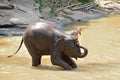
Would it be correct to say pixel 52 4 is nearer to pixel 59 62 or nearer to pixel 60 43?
pixel 60 43

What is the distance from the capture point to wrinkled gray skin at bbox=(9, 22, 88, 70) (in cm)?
751

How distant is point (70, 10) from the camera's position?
2105 centimetres

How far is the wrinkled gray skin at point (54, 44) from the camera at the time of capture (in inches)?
296

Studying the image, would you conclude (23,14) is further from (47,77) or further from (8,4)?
(47,77)

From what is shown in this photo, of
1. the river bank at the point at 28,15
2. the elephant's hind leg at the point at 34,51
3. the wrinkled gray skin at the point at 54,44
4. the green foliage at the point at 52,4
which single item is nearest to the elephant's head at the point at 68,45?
the wrinkled gray skin at the point at 54,44

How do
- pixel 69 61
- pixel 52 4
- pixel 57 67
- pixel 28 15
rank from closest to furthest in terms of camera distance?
1. pixel 69 61
2. pixel 57 67
3. pixel 28 15
4. pixel 52 4

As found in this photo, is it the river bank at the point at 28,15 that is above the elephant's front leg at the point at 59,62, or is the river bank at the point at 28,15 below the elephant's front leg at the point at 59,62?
below

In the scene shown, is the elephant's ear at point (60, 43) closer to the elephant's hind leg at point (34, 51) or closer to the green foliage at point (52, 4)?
the elephant's hind leg at point (34, 51)

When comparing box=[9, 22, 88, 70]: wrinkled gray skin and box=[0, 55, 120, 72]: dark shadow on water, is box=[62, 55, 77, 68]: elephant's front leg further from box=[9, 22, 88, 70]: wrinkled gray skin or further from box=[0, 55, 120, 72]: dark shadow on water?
box=[0, 55, 120, 72]: dark shadow on water

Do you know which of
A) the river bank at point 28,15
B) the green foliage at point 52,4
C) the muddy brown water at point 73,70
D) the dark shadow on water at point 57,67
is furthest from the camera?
the green foliage at point 52,4

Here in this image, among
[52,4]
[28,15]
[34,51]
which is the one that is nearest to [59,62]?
[34,51]

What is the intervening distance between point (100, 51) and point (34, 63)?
2489 millimetres

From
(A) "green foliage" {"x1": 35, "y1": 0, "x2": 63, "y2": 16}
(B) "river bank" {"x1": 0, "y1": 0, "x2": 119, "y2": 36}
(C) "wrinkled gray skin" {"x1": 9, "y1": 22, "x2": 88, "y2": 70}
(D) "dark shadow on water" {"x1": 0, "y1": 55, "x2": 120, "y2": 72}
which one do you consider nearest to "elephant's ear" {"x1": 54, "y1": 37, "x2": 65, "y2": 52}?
(C) "wrinkled gray skin" {"x1": 9, "y1": 22, "x2": 88, "y2": 70}

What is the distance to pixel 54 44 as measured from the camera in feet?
24.7
